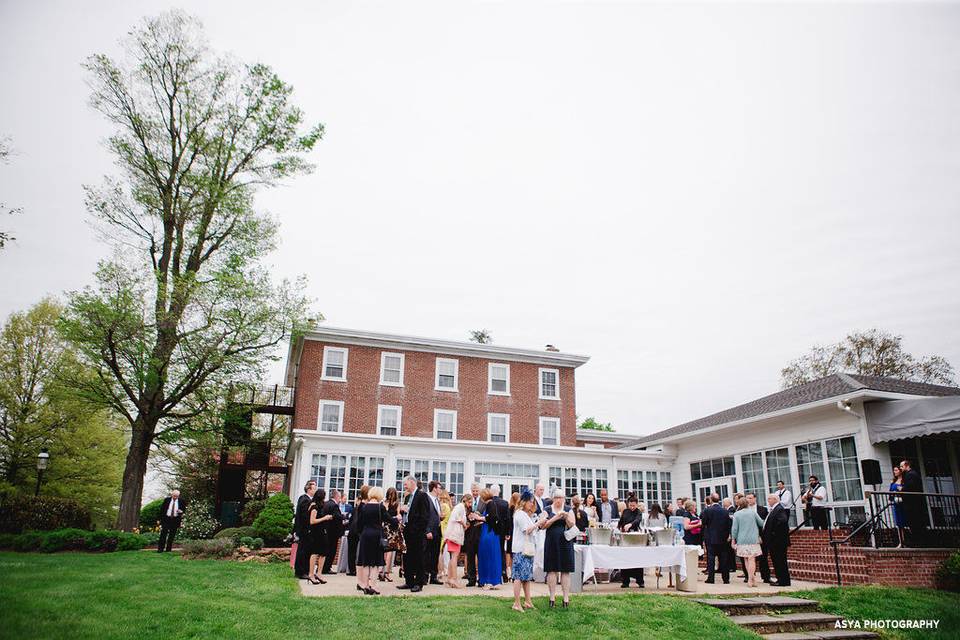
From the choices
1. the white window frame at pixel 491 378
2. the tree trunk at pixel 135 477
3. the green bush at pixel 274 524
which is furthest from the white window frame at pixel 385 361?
the green bush at pixel 274 524

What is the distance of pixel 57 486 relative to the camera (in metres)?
27.5

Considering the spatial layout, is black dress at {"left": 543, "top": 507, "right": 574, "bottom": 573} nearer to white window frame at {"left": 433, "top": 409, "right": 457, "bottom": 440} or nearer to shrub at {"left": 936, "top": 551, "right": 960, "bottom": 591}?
shrub at {"left": 936, "top": 551, "right": 960, "bottom": 591}

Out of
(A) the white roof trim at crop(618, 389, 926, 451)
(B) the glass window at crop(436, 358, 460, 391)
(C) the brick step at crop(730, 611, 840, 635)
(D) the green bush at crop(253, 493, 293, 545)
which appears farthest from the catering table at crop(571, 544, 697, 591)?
(B) the glass window at crop(436, 358, 460, 391)

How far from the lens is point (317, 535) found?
11.7 metres

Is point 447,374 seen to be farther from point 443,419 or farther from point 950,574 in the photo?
point 950,574

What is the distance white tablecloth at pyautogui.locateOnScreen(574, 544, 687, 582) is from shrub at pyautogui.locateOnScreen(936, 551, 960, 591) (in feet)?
17.6

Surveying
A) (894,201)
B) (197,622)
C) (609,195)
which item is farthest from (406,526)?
(894,201)

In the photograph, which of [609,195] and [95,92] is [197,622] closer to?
[609,195]

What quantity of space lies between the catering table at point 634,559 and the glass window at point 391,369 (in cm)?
1851

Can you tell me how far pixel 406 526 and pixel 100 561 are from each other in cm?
727

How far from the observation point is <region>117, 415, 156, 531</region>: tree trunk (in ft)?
64.1

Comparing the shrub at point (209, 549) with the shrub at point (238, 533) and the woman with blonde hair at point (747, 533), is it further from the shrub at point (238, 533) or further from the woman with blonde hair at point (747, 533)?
the woman with blonde hair at point (747, 533)

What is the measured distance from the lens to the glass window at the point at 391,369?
2845 cm

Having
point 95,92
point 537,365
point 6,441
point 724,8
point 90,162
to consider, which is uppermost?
point 95,92
